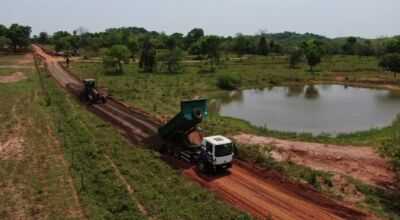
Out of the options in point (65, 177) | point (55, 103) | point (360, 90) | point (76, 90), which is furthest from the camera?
point (360, 90)

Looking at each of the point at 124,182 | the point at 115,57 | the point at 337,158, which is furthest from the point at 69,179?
the point at 115,57

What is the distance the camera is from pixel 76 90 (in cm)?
4962

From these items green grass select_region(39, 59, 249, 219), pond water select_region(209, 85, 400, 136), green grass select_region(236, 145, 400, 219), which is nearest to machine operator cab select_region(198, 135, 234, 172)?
green grass select_region(39, 59, 249, 219)

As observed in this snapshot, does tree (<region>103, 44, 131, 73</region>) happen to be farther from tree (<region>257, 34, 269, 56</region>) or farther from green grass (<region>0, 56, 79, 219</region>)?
tree (<region>257, 34, 269, 56</region>)

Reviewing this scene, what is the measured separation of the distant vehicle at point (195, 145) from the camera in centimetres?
2128

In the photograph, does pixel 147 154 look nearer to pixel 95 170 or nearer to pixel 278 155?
pixel 95 170

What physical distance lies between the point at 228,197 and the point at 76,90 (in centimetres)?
3627

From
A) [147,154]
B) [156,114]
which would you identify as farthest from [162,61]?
[147,154]

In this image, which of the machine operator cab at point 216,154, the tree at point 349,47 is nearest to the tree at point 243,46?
the tree at point 349,47

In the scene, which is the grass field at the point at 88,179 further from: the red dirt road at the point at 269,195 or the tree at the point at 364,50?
the tree at the point at 364,50

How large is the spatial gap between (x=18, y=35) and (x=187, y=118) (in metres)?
100

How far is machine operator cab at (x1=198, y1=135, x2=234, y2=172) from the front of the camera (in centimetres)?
2111

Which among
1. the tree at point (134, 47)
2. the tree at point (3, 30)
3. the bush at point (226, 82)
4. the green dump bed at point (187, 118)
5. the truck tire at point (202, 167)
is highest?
the tree at point (3, 30)

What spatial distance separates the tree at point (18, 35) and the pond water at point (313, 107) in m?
76.5
